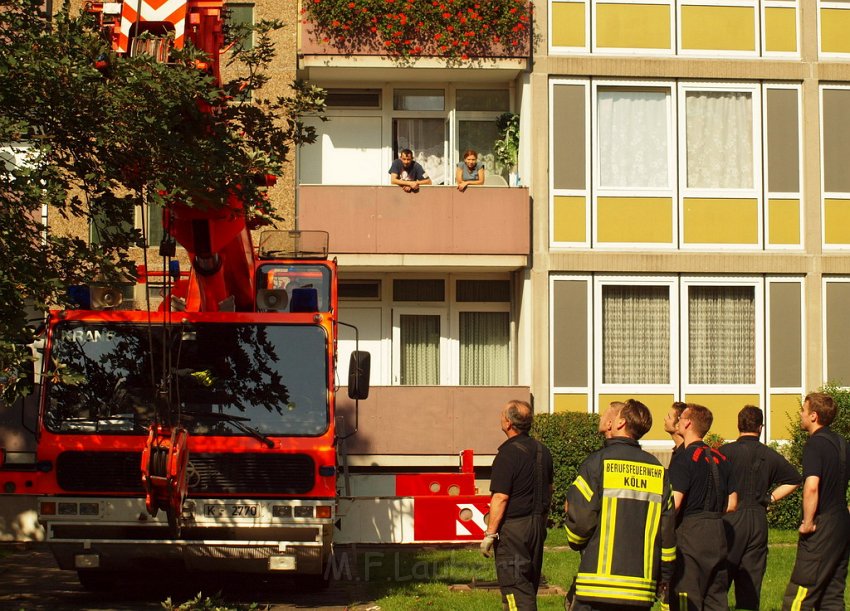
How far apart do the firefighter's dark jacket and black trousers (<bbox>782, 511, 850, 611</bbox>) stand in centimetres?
268

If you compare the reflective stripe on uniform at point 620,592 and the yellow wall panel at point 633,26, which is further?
the yellow wall panel at point 633,26

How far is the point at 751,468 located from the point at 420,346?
1384cm

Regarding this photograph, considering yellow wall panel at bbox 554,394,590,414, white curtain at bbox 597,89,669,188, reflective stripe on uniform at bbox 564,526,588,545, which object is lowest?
reflective stripe on uniform at bbox 564,526,588,545

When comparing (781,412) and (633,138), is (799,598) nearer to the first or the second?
(781,412)

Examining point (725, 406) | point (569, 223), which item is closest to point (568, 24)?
point (569, 223)

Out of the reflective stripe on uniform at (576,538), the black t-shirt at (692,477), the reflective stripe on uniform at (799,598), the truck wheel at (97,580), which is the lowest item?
the truck wheel at (97,580)

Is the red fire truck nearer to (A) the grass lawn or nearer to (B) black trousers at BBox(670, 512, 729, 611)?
(A) the grass lawn

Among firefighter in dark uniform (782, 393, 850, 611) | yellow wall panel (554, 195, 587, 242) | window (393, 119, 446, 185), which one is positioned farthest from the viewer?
window (393, 119, 446, 185)

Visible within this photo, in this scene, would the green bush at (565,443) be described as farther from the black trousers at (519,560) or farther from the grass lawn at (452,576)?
the black trousers at (519,560)

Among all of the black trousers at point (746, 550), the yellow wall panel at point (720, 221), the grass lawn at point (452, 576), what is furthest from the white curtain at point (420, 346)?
the black trousers at point (746, 550)

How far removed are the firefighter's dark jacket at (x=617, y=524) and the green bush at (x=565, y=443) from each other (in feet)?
42.2

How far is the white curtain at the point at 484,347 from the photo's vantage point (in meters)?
24.0

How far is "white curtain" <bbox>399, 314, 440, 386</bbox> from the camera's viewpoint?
24000 mm

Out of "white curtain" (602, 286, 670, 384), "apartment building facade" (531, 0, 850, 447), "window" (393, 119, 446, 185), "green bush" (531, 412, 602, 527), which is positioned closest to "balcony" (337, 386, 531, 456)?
"green bush" (531, 412, 602, 527)
